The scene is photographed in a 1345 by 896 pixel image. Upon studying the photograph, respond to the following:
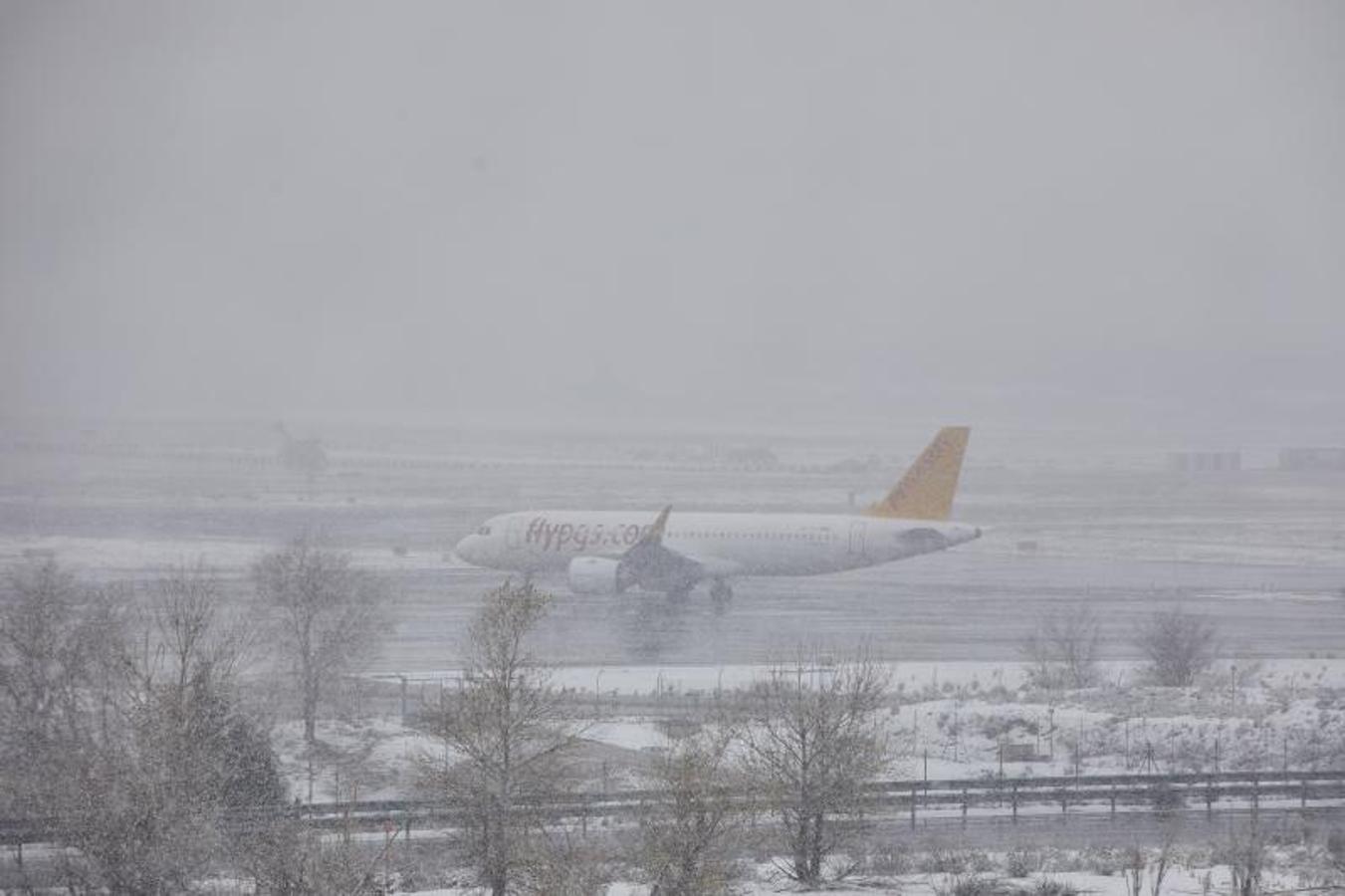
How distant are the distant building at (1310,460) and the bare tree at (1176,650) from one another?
145m

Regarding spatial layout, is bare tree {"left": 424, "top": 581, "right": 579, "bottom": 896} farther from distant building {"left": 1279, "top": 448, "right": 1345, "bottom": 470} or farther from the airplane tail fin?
distant building {"left": 1279, "top": 448, "right": 1345, "bottom": 470}

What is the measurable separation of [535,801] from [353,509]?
100008 mm

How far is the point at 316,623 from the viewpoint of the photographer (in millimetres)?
45719

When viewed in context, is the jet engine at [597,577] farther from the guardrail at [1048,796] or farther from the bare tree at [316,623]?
the guardrail at [1048,796]

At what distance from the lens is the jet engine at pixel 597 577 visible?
6656 centimetres

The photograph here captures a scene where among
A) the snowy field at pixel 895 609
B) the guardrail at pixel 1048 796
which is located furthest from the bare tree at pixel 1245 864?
the guardrail at pixel 1048 796

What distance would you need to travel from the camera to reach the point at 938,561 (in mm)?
91250

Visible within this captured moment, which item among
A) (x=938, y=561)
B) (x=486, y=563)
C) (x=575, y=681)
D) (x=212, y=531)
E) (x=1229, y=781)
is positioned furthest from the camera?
(x=212, y=531)

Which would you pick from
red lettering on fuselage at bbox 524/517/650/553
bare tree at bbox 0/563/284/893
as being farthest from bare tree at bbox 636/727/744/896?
red lettering on fuselage at bbox 524/517/650/553

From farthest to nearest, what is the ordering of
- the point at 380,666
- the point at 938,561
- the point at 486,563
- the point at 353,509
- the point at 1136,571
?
the point at 353,509 → the point at 938,561 → the point at 1136,571 → the point at 486,563 → the point at 380,666

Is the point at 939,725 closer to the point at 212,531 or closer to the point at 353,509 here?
the point at 212,531

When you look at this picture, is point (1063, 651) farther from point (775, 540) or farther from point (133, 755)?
point (133, 755)

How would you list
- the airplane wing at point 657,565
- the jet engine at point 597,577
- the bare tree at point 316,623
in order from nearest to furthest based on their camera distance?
1. the bare tree at point 316,623
2. the jet engine at point 597,577
3. the airplane wing at point 657,565

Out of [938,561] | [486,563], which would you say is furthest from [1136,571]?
[486,563]
